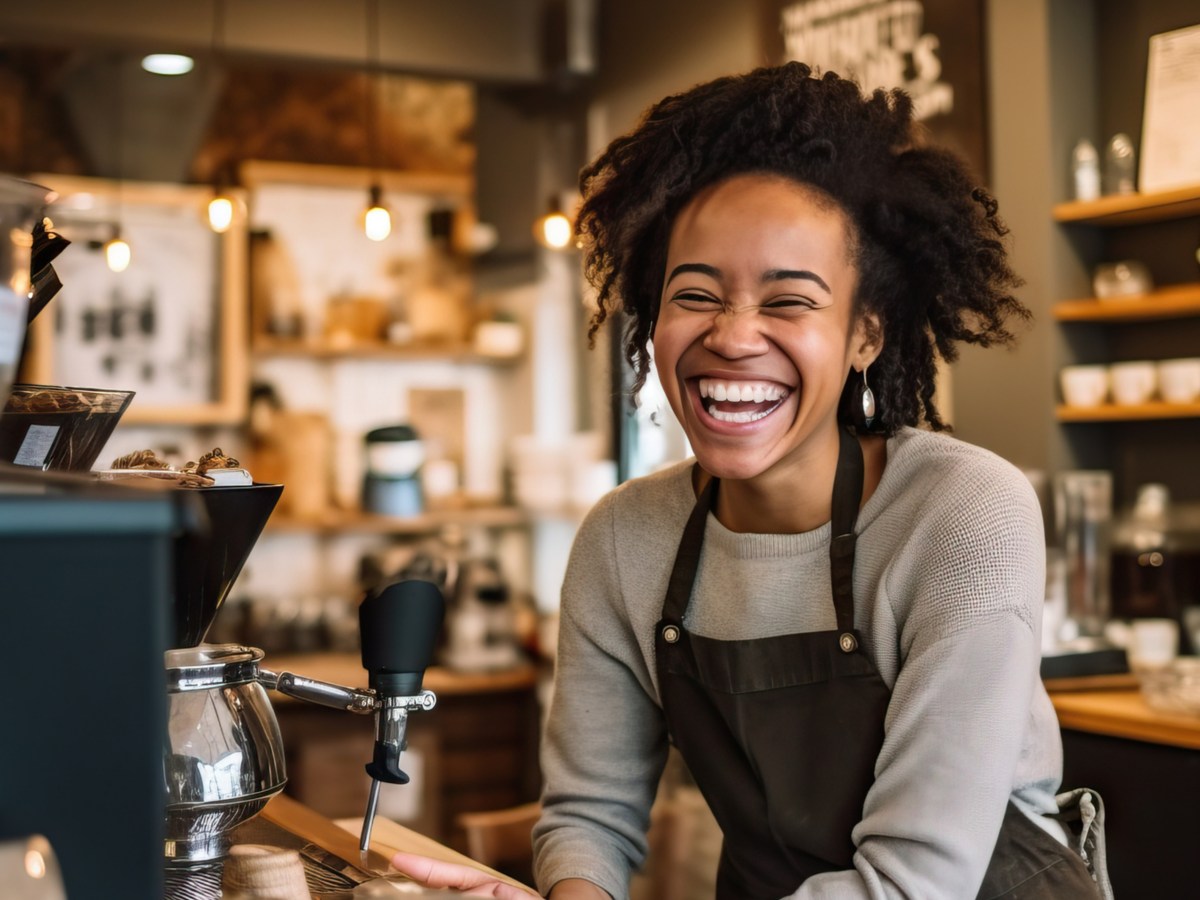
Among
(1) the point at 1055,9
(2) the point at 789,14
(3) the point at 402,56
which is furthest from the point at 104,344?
(1) the point at 1055,9

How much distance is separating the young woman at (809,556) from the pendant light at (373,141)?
2151 millimetres

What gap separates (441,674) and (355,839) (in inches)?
125

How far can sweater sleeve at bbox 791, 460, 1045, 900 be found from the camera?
1.32m

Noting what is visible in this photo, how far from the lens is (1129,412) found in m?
3.26

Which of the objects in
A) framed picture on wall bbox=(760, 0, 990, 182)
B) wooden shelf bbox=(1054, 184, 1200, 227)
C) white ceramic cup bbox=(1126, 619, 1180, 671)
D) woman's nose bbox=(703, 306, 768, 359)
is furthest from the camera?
framed picture on wall bbox=(760, 0, 990, 182)

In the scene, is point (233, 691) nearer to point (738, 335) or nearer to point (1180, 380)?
point (738, 335)

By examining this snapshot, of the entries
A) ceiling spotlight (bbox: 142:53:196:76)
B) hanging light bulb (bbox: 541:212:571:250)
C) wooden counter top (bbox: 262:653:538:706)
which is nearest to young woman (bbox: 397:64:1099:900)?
hanging light bulb (bbox: 541:212:571:250)

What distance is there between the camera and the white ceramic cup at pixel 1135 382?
3.29 m

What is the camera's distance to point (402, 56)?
15.3 ft

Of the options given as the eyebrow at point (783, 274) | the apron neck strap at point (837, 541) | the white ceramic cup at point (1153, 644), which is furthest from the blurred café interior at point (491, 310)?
the eyebrow at point (783, 274)

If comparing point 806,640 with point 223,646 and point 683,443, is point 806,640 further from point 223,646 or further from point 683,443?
point 683,443

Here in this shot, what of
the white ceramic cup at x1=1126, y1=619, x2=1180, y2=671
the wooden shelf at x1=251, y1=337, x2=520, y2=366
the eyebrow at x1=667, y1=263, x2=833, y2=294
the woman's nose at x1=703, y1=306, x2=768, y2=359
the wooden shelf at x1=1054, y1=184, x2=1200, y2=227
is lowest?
the white ceramic cup at x1=1126, y1=619, x2=1180, y2=671

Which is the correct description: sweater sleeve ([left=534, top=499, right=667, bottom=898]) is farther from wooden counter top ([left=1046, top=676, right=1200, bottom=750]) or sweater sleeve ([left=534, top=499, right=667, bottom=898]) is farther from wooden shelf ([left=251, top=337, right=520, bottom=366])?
wooden shelf ([left=251, top=337, right=520, bottom=366])

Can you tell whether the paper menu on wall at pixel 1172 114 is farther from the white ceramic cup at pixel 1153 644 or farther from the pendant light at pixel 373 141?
the pendant light at pixel 373 141
